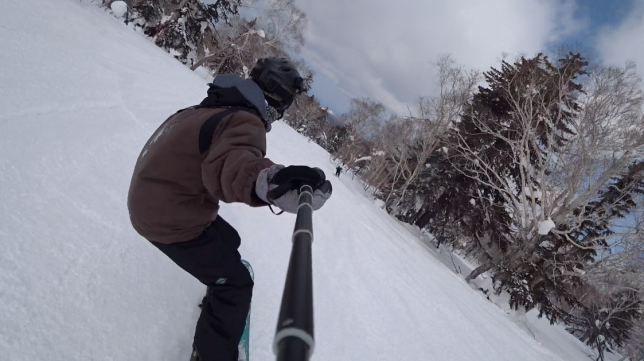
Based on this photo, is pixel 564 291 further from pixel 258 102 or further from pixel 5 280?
pixel 5 280

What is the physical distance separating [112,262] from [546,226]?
11885mm

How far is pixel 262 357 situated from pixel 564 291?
12.2 m

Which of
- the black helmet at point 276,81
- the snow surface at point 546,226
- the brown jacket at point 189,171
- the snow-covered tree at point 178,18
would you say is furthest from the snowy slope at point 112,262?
the snow-covered tree at point 178,18

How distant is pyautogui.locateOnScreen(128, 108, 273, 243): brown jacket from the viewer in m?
1.11

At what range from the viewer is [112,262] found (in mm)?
2002

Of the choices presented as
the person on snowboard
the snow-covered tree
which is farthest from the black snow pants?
the snow-covered tree

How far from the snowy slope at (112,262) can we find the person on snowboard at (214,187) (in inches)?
19.2

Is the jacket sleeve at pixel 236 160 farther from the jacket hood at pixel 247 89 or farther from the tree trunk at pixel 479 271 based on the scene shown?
the tree trunk at pixel 479 271

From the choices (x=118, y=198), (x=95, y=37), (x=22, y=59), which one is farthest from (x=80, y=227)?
(x=95, y=37)

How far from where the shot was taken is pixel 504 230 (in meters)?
13.6

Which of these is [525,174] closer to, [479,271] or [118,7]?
[479,271]

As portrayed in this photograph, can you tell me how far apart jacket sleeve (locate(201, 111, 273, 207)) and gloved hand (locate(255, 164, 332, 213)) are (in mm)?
40

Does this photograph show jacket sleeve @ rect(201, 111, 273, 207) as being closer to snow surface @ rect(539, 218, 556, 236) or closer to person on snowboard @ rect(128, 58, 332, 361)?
person on snowboard @ rect(128, 58, 332, 361)

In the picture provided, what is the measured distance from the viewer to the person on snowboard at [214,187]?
3.40 feet
